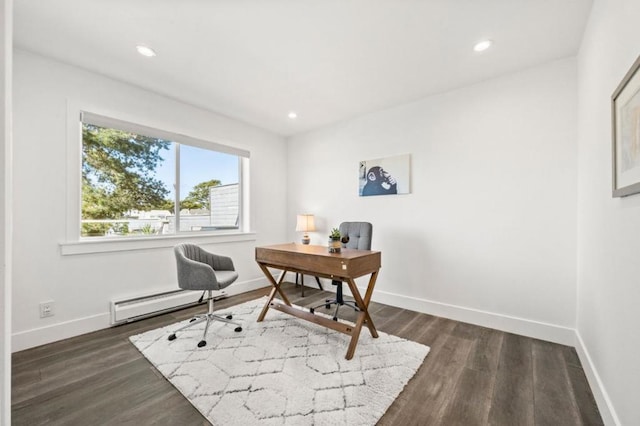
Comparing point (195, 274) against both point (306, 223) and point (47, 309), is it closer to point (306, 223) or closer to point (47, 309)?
point (47, 309)

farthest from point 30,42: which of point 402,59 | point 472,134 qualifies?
point 472,134

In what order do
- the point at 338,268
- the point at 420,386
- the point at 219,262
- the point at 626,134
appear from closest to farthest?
the point at 626,134
the point at 420,386
the point at 338,268
the point at 219,262

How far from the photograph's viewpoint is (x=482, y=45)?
7.25 feet

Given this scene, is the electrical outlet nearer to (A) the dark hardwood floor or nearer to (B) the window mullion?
(A) the dark hardwood floor

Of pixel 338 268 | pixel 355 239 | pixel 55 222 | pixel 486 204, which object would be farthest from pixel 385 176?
pixel 55 222

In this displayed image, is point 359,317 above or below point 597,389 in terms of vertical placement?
above

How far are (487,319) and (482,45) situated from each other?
258 centimetres

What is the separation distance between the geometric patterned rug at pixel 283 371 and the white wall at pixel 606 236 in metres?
1.07

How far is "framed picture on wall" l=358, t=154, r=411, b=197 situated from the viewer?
3.31 meters

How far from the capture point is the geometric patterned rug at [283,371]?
155cm

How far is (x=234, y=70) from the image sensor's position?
2619 mm

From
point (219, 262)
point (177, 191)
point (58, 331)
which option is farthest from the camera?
point (177, 191)

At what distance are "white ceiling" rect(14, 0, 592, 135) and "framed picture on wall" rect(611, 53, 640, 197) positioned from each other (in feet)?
3.10

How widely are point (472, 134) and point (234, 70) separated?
2.57 metres
